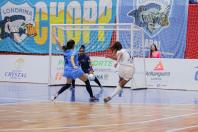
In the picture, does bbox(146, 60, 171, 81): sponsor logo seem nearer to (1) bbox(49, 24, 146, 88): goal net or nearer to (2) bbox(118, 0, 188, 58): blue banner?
(1) bbox(49, 24, 146, 88): goal net

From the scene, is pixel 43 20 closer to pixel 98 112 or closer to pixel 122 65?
pixel 122 65

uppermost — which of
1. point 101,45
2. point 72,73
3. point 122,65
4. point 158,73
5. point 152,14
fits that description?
point 152,14

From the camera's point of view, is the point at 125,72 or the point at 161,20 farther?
Answer: the point at 161,20

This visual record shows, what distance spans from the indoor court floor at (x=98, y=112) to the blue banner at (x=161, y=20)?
5.31 meters

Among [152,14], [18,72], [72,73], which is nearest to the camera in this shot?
[72,73]

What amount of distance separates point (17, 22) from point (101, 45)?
20.1 ft

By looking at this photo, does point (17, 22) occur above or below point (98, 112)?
above

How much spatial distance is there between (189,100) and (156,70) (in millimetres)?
5189

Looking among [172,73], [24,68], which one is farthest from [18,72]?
[172,73]

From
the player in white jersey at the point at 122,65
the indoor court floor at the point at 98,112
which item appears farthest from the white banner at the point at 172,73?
the player in white jersey at the point at 122,65

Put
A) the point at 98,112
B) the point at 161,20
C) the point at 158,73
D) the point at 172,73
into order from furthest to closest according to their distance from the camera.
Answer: the point at 161,20
the point at 158,73
the point at 172,73
the point at 98,112

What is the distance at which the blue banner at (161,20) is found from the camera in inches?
1033

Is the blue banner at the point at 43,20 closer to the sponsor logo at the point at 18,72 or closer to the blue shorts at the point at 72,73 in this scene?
the sponsor logo at the point at 18,72

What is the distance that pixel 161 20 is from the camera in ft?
88.4
